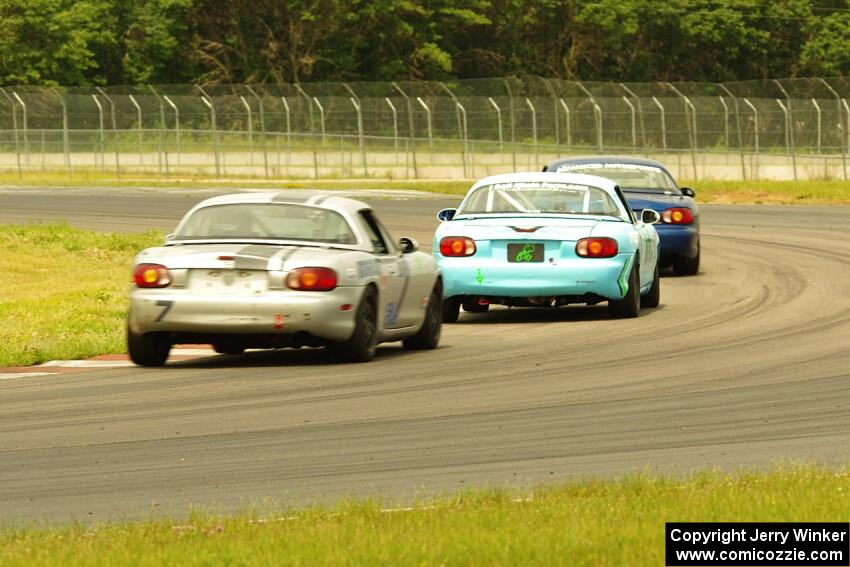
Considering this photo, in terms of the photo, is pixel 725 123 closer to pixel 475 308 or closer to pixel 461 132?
pixel 461 132

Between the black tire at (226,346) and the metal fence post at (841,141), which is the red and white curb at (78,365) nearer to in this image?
the black tire at (226,346)

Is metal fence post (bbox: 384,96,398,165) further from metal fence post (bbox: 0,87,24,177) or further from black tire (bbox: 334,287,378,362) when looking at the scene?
black tire (bbox: 334,287,378,362)

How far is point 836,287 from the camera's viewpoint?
20.5 metres

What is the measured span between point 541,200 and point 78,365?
5266 mm

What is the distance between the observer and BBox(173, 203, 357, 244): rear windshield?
13531 mm

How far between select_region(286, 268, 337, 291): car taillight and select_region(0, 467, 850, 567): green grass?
5.07 m

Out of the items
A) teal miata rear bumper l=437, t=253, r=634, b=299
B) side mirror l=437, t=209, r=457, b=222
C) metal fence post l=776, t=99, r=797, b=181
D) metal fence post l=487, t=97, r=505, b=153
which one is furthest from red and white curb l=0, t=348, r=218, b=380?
metal fence post l=776, t=99, r=797, b=181

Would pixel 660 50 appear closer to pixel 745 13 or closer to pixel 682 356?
pixel 745 13

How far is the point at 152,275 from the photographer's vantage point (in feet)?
42.3

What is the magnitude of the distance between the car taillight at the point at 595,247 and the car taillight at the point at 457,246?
3.26 feet

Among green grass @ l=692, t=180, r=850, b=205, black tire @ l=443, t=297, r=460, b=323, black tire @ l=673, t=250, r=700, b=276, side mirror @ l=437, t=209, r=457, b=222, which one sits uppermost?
side mirror @ l=437, t=209, r=457, b=222

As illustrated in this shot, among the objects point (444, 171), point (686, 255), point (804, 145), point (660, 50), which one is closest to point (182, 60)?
point (660, 50)

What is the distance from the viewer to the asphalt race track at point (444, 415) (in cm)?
852

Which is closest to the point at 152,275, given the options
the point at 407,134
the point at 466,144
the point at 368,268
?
the point at 368,268
